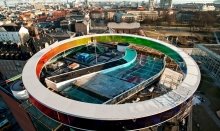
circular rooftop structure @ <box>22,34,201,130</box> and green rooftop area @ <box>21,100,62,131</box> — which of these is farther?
green rooftop area @ <box>21,100,62,131</box>

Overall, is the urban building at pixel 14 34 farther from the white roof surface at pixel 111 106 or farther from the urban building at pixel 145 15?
the urban building at pixel 145 15

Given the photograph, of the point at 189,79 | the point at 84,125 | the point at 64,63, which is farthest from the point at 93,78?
the point at 189,79

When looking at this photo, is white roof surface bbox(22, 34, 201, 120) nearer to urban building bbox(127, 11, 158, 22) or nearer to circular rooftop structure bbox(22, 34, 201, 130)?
circular rooftop structure bbox(22, 34, 201, 130)

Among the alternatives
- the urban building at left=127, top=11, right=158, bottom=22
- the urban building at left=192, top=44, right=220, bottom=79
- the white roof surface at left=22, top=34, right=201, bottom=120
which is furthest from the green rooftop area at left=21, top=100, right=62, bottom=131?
the urban building at left=127, top=11, right=158, bottom=22

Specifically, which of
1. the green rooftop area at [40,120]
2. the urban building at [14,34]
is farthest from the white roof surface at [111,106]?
the urban building at [14,34]

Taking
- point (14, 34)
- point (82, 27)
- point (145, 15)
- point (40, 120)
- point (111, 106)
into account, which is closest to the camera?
point (111, 106)

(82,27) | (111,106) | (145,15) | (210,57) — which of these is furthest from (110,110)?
(145,15)

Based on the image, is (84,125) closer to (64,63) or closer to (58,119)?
(58,119)

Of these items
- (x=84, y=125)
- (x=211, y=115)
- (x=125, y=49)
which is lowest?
(x=211, y=115)

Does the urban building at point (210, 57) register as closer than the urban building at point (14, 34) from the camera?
Yes

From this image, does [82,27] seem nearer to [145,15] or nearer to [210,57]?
[210,57]

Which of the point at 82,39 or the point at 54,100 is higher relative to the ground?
the point at 82,39
